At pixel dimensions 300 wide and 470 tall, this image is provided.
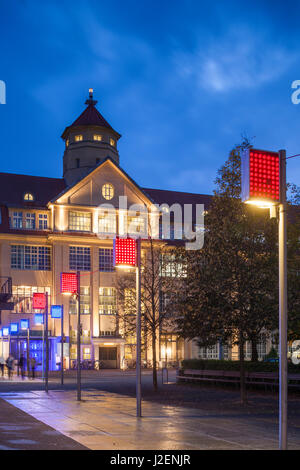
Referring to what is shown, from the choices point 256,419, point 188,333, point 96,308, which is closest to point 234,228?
point 188,333

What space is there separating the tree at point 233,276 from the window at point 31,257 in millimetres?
39999

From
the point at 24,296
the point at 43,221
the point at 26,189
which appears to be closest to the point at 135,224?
the point at 43,221

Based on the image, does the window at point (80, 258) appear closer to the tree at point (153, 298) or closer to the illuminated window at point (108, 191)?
the illuminated window at point (108, 191)

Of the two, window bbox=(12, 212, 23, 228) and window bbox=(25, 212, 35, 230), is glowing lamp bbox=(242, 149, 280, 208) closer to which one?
window bbox=(12, 212, 23, 228)

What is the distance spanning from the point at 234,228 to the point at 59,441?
11.6m

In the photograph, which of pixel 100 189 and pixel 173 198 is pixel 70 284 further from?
pixel 173 198

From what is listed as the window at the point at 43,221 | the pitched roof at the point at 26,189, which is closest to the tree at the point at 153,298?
the window at the point at 43,221

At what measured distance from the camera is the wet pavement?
1327 centimetres

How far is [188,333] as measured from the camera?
24.8 metres

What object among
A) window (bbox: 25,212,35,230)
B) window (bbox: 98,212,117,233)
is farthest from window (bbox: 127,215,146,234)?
window (bbox: 25,212,35,230)

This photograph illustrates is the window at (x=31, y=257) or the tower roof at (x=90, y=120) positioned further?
the tower roof at (x=90, y=120)

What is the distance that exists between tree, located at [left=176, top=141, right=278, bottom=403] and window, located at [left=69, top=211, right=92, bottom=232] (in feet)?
132

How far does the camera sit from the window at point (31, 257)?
62.5 metres
